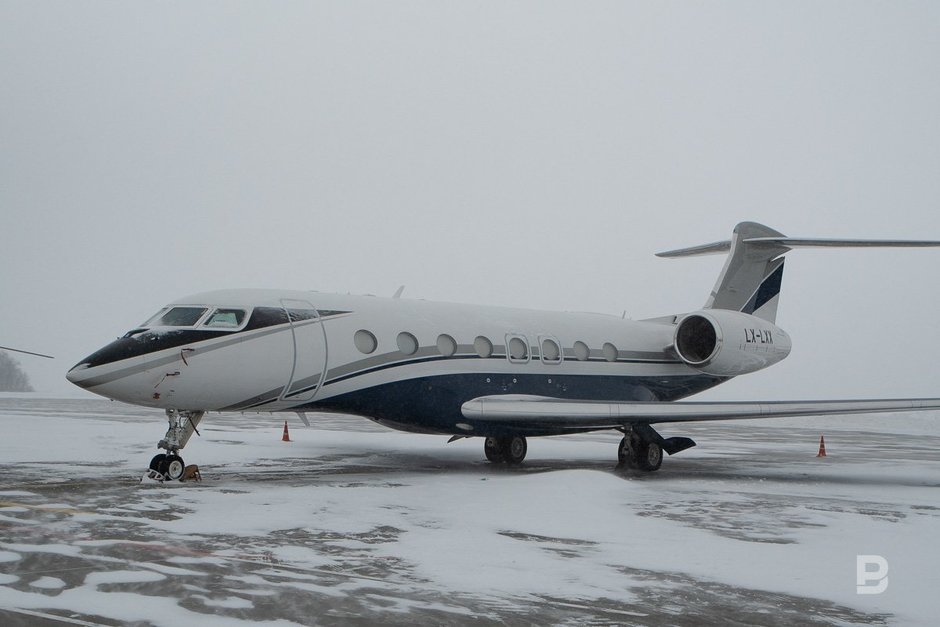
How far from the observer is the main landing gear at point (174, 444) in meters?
11.5

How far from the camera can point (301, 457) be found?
1631cm

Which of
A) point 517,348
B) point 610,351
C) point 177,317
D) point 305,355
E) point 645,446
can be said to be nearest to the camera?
point 177,317

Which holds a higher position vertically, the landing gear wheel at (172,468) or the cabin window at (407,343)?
the cabin window at (407,343)

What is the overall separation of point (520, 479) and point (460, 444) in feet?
27.6

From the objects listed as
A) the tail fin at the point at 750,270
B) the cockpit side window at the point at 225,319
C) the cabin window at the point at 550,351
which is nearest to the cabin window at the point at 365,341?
the cockpit side window at the point at 225,319

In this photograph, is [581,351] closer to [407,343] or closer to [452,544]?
[407,343]

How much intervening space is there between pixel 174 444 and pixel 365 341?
3025 millimetres

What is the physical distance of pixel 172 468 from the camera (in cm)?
1153

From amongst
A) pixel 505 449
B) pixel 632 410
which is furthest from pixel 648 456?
pixel 505 449

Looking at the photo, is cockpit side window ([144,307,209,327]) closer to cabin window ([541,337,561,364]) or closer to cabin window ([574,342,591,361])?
cabin window ([541,337,561,364])

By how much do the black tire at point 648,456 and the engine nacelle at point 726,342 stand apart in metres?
2.42

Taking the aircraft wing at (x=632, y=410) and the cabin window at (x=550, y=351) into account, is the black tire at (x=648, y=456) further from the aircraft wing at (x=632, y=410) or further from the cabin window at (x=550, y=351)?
the cabin window at (x=550, y=351)

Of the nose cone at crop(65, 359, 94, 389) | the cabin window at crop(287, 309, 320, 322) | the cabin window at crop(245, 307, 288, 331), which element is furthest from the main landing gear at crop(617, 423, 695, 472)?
the nose cone at crop(65, 359, 94, 389)

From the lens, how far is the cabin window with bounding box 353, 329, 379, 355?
43.8 ft
